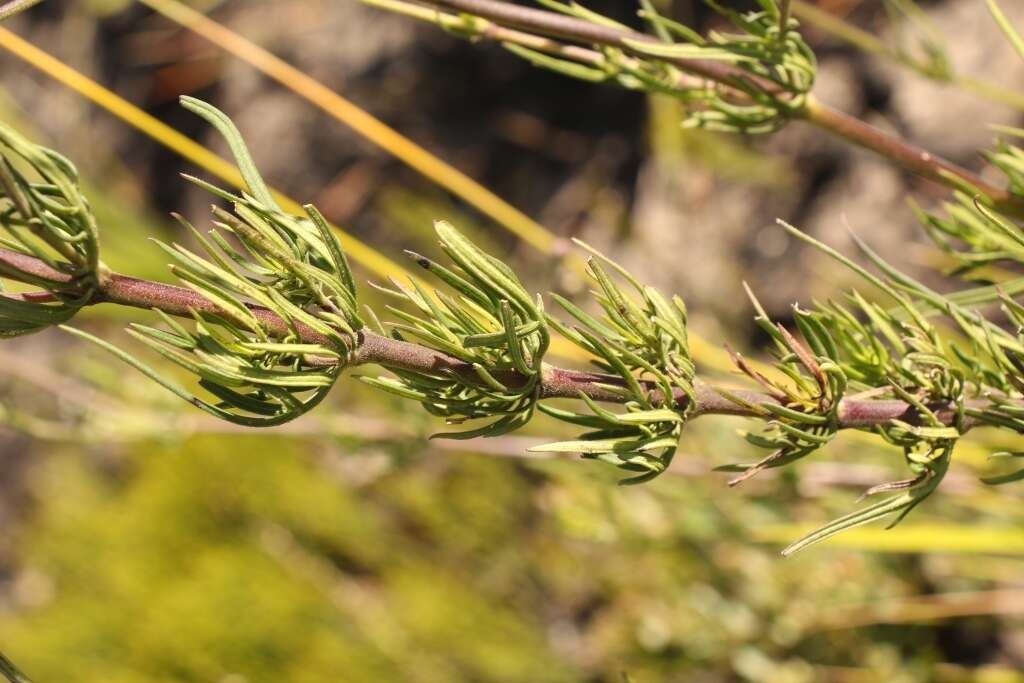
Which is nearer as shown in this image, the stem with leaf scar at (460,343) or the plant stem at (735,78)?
the stem with leaf scar at (460,343)

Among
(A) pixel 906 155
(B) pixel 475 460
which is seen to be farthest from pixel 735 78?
(B) pixel 475 460

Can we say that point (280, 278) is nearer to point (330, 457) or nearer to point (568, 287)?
point (568, 287)

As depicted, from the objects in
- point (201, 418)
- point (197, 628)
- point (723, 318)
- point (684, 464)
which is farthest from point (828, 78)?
point (197, 628)

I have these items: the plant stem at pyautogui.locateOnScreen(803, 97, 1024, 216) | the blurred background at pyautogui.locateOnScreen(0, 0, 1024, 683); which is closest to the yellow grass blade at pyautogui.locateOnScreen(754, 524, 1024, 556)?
the blurred background at pyautogui.locateOnScreen(0, 0, 1024, 683)

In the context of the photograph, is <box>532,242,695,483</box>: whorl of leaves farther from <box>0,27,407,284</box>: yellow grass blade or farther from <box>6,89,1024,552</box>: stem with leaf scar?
<box>0,27,407,284</box>: yellow grass blade

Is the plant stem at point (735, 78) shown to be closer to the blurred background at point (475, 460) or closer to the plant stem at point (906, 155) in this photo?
the plant stem at point (906, 155)

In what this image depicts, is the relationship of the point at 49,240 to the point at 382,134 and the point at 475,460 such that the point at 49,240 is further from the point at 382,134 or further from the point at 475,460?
the point at 475,460

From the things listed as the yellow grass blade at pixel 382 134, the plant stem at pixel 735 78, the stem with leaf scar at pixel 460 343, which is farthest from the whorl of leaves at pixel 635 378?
the yellow grass blade at pixel 382 134
